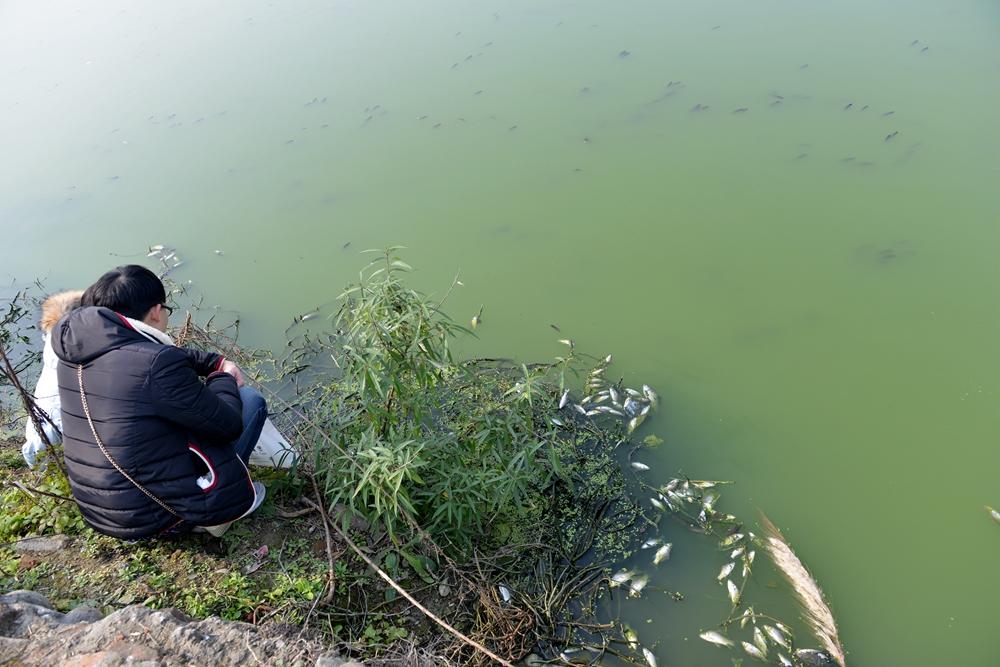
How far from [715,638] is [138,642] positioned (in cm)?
184

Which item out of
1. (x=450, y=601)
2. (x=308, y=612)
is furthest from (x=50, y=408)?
(x=450, y=601)

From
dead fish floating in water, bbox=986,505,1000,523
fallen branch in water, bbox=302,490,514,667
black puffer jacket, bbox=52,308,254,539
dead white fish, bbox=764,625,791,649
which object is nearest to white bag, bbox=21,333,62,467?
black puffer jacket, bbox=52,308,254,539

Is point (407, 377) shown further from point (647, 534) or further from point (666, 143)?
point (666, 143)

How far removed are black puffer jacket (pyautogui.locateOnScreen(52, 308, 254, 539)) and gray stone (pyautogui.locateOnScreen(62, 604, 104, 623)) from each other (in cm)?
23

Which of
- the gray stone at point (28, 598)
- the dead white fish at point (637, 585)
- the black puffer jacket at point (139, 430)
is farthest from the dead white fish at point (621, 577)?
the gray stone at point (28, 598)

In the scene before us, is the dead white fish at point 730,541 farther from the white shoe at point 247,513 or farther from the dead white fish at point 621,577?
the white shoe at point 247,513

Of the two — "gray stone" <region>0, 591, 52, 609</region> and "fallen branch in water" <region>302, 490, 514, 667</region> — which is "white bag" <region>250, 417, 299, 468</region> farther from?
"gray stone" <region>0, 591, 52, 609</region>

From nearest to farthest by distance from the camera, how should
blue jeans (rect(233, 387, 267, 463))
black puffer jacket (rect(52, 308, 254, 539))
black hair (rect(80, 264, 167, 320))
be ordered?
black puffer jacket (rect(52, 308, 254, 539)) → black hair (rect(80, 264, 167, 320)) → blue jeans (rect(233, 387, 267, 463))

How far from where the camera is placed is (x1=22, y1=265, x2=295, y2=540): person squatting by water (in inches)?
80.9

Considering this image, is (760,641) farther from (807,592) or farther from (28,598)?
(28,598)

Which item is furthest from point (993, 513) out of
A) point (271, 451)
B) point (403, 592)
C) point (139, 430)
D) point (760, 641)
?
point (139, 430)

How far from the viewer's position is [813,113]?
495cm

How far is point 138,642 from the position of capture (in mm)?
1882

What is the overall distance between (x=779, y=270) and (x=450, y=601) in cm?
262
